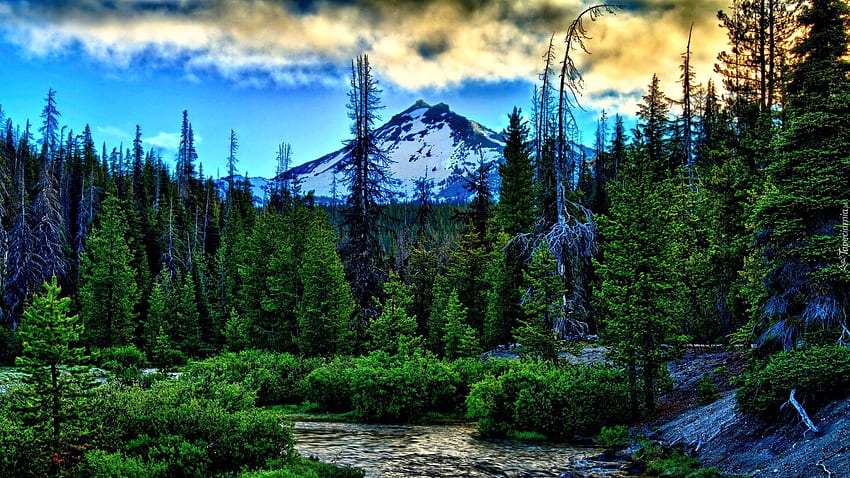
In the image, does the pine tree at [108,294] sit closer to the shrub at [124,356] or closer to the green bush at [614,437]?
the shrub at [124,356]

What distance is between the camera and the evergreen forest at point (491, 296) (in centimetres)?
1398

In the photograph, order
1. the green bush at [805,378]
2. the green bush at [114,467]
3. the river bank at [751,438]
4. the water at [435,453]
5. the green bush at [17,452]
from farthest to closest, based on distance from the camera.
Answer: the water at [435,453], the green bush at [805,378], the green bush at [114,467], the green bush at [17,452], the river bank at [751,438]

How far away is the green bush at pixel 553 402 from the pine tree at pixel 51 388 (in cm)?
1494

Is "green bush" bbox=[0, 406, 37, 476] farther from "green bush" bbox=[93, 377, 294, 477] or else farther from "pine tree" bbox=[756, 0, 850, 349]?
"pine tree" bbox=[756, 0, 850, 349]

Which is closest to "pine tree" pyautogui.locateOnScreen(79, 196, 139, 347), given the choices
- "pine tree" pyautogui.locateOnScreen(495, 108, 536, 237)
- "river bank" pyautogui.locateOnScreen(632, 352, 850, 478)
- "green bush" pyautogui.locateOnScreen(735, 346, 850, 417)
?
"pine tree" pyautogui.locateOnScreen(495, 108, 536, 237)

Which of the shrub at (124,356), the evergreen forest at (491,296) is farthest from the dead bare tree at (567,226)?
the shrub at (124,356)

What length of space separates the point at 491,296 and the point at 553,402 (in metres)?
15.3

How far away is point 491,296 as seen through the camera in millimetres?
37250

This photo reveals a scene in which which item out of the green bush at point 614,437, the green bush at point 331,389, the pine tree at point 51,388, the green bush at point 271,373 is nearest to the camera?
the pine tree at point 51,388

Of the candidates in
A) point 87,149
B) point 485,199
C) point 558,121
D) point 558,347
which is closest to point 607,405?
point 558,347

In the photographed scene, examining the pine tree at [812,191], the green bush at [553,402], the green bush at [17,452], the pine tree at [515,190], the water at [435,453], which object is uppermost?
the pine tree at [515,190]

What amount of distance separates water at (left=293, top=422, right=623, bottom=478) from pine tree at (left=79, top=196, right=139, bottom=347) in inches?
1189

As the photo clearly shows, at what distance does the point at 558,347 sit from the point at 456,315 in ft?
33.1

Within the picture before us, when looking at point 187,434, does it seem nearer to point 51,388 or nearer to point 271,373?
point 51,388
